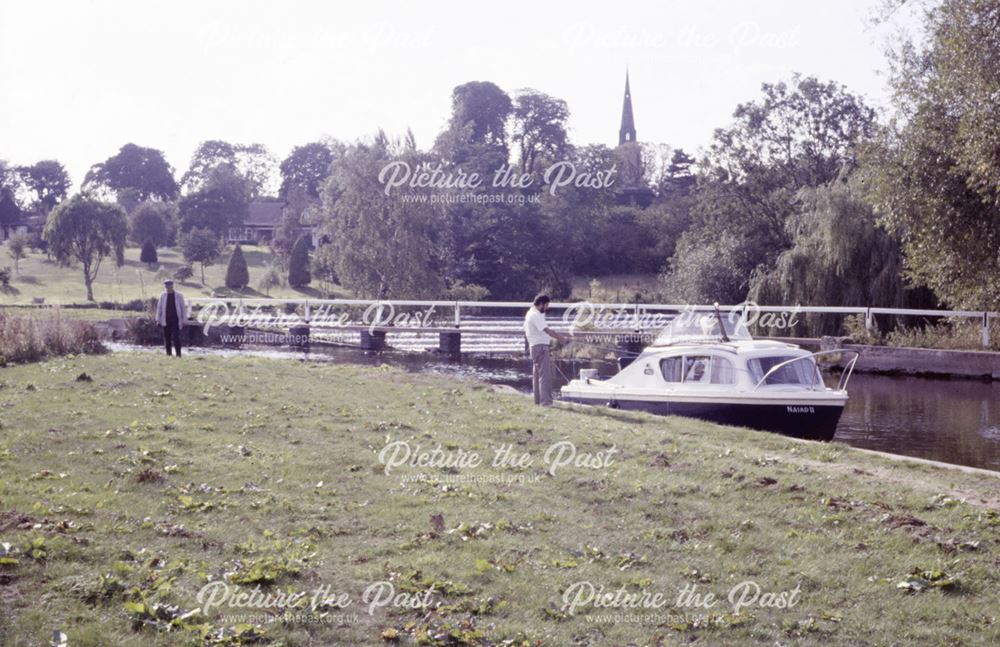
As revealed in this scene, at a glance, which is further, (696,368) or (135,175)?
(135,175)

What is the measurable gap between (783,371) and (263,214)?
93.7 metres

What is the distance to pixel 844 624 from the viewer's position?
22.5ft

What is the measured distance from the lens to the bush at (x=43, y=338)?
64.8 feet

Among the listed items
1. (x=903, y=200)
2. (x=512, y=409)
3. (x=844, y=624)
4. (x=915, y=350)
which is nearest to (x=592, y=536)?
(x=844, y=624)

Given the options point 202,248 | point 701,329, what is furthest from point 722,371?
point 202,248

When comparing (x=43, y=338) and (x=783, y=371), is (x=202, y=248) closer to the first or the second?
(x=43, y=338)

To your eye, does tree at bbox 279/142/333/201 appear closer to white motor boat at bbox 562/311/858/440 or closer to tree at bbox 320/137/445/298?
tree at bbox 320/137/445/298

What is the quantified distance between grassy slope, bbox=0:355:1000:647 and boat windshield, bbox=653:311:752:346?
7.05m

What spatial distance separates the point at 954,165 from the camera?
19141 millimetres

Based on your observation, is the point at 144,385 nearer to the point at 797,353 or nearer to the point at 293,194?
the point at 797,353

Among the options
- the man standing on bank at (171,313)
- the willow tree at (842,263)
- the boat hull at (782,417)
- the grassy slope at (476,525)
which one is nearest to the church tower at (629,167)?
the willow tree at (842,263)

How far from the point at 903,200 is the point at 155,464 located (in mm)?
16283

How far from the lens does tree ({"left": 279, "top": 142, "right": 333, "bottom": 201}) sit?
114 metres

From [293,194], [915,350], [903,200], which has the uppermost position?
[293,194]
